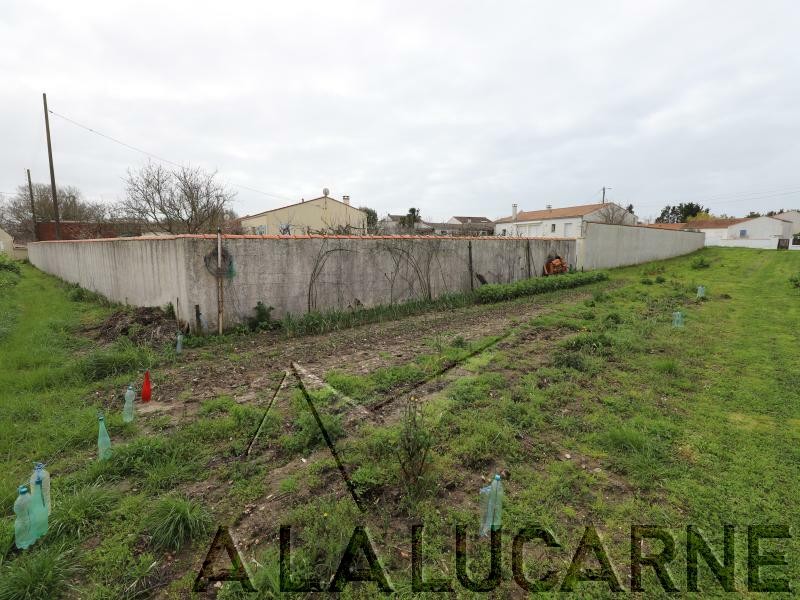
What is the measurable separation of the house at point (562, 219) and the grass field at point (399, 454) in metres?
32.5

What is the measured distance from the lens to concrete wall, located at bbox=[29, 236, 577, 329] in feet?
21.9

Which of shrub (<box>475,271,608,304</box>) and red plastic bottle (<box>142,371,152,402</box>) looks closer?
red plastic bottle (<box>142,371,152,402</box>)

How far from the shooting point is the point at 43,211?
3269cm

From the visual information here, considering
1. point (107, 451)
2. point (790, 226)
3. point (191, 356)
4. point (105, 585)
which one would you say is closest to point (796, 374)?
point (105, 585)

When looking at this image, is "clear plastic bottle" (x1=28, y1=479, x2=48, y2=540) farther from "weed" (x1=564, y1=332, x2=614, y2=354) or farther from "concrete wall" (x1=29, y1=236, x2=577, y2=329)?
"weed" (x1=564, y1=332, x2=614, y2=354)

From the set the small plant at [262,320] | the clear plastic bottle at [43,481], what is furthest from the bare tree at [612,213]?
the clear plastic bottle at [43,481]

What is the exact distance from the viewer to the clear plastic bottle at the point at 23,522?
83.7 inches

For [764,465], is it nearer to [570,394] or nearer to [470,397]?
[570,394]

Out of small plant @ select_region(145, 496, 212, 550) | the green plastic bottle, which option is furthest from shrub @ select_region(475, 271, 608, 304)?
small plant @ select_region(145, 496, 212, 550)

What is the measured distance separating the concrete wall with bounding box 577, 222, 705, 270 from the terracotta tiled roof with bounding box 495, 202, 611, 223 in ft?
43.7

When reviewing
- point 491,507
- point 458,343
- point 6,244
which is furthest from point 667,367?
point 6,244

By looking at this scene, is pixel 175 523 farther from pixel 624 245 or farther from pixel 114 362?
pixel 624 245

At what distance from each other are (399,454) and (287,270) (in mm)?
5514

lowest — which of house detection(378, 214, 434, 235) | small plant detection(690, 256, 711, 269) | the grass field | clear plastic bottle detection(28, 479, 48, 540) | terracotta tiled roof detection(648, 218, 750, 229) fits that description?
the grass field
